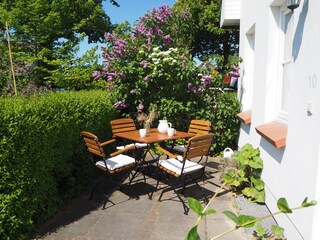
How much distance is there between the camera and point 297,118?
9.69 feet

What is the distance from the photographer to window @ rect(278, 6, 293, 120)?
3918 mm

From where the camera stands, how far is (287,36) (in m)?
4.01

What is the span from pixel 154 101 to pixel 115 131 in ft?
5.53

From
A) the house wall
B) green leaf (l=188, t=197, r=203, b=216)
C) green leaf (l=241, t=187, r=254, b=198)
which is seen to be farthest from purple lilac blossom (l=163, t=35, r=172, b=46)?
green leaf (l=188, t=197, r=203, b=216)

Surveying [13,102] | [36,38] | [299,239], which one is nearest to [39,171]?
[13,102]

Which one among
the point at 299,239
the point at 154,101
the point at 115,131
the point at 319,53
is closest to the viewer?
the point at 319,53

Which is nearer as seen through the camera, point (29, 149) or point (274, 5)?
point (29, 149)

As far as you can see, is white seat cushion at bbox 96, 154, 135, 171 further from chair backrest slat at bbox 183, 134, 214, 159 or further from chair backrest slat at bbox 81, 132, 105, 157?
chair backrest slat at bbox 183, 134, 214, 159

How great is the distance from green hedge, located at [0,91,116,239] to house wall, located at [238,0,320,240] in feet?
9.49

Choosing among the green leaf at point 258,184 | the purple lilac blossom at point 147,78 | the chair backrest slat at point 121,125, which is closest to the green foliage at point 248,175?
the green leaf at point 258,184

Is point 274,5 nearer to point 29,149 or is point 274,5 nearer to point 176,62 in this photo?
point 176,62

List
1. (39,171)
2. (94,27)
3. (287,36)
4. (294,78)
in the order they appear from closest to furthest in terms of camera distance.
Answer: (294,78) < (39,171) < (287,36) < (94,27)

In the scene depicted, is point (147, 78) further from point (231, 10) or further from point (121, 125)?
point (231, 10)

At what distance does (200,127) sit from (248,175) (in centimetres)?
155
